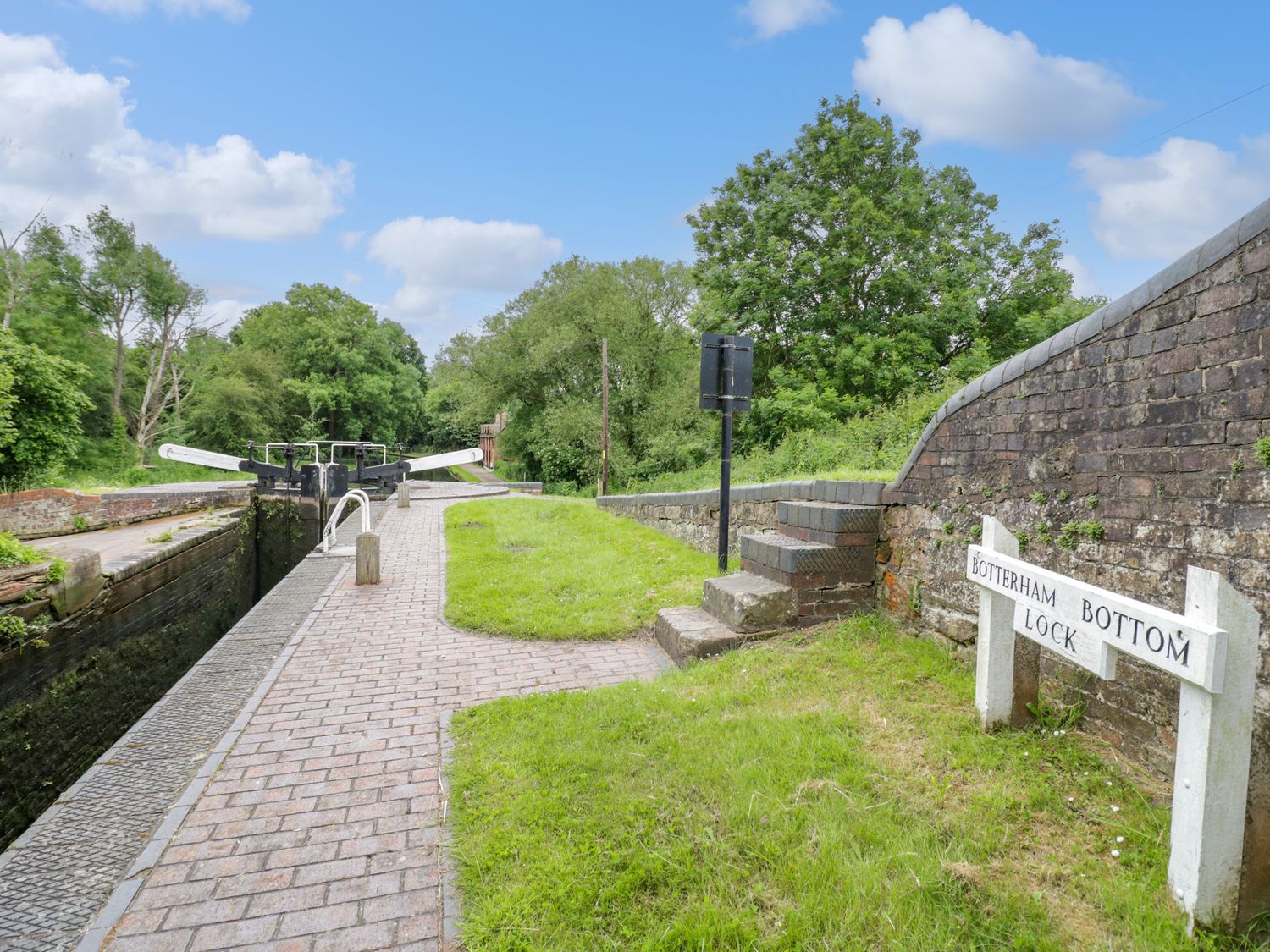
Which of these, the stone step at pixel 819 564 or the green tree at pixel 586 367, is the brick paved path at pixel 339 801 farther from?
the green tree at pixel 586 367

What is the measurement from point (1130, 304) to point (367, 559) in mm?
6703

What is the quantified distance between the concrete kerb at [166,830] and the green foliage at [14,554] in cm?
452

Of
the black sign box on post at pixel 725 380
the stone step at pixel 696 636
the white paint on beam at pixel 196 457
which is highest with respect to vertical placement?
the black sign box on post at pixel 725 380

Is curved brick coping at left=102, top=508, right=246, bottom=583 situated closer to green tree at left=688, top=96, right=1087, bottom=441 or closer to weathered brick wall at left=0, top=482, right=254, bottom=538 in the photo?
weathered brick wall at left=0, top=482, right=254, bottom=538

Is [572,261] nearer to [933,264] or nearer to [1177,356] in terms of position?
[933,264]

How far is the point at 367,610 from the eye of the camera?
5.88 m

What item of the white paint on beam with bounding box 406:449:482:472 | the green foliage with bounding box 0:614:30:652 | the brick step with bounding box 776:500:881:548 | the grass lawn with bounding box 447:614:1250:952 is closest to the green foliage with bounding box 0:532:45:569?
the green foliage with bounding box 0:614:30:652

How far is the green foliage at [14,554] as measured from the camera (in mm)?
6566

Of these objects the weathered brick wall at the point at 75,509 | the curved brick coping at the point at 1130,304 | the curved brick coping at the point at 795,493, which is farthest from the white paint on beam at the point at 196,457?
the curved brick coping at the point at 1130,304

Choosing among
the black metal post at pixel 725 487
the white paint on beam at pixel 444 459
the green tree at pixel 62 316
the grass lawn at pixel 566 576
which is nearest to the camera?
the grass lawn at pixel 566 576


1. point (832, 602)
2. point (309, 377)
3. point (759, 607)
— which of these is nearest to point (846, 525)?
point (832, 602)

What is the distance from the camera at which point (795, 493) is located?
573 cm

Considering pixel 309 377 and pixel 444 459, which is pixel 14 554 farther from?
pixel 309 377

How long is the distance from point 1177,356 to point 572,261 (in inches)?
1081
